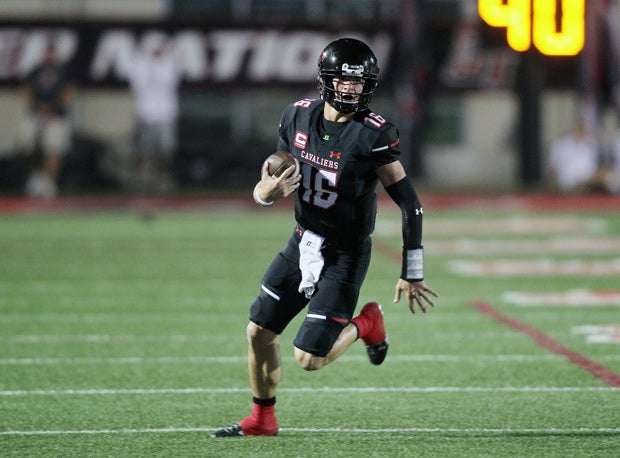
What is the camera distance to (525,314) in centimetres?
903

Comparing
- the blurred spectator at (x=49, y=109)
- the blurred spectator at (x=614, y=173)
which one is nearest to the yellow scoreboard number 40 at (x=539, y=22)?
the blurred spectator at (x=614, y=173)

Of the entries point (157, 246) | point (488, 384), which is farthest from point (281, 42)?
point (488, 384)

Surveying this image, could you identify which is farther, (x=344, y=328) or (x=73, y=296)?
(x=73, y=296)

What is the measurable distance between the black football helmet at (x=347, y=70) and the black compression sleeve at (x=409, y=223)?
38 centimetres

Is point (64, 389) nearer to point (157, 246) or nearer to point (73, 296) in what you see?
point (73, 296)

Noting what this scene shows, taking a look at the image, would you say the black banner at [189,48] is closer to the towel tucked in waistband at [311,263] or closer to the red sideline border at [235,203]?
the red sideline border at [235,203]

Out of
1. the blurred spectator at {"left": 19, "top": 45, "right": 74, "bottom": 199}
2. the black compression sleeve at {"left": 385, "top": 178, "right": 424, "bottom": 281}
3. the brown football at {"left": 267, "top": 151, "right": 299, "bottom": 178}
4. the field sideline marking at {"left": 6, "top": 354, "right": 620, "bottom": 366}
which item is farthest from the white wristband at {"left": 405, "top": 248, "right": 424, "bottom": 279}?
the blurred spectator at {"left": 19, "top": 45, "right": 74, "bottom": 199}

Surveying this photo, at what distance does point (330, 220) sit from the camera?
17.6 ft

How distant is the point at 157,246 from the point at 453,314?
5.10 meters

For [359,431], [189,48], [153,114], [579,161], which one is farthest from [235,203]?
[359,431]

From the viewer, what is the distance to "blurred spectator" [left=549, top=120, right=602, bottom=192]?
19.5m

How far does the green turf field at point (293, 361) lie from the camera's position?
17.7ft

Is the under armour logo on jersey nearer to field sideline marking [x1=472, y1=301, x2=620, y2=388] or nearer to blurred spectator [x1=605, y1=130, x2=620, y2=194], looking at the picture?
field sideline marking [x1=472, y1=301, x2=620, y2=388]

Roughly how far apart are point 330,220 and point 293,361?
2157 millimetres
